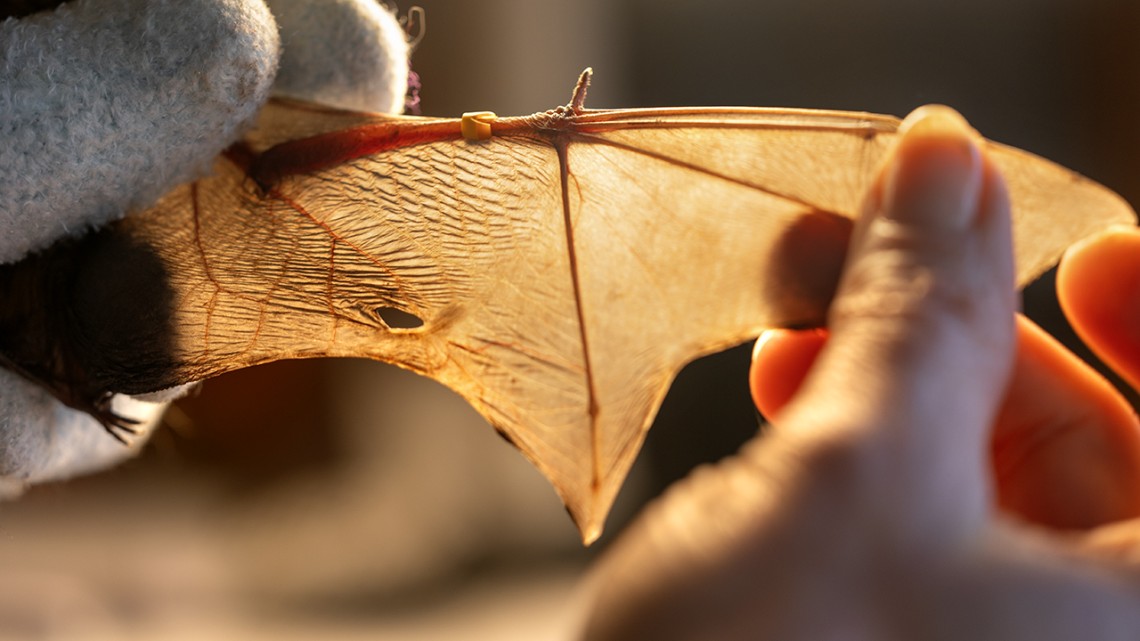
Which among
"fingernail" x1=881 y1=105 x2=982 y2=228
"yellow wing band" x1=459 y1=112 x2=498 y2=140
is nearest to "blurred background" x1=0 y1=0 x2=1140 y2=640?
"yellow wing band" x1=459 y1=112 x2=498 y2=140

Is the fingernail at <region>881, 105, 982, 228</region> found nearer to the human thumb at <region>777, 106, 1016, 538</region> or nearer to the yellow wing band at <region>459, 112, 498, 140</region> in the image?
the human thumb at <region>777, 106, 1016, 538</region>

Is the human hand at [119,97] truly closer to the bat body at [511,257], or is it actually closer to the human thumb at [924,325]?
the bat body at [511,257]

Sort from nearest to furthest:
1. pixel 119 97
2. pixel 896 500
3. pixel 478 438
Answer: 1. pixel 896 500
2. pixel 119 97
3. pixel 478 438

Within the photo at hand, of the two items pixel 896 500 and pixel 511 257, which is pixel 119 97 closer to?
pixel 511 257

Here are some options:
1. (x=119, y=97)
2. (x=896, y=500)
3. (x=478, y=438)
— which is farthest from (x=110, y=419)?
(x=478, y=438)

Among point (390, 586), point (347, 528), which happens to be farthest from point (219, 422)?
point (390, 586)

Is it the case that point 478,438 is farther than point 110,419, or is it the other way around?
point 478,438

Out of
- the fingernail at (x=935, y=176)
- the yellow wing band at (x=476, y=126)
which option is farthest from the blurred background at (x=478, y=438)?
the fingernail at (x=935, y=176)
